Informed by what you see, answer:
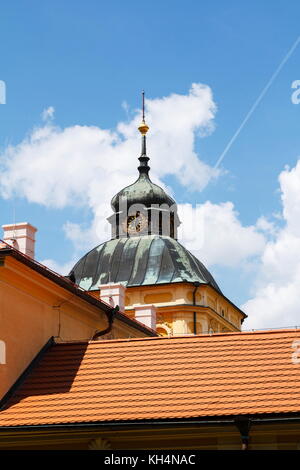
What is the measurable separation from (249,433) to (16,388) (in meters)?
4.69

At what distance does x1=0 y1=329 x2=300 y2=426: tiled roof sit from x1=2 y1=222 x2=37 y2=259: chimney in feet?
7.94

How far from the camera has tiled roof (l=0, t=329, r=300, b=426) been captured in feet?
46.7

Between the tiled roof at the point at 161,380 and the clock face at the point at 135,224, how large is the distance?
25555 millimetres

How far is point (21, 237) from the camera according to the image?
18.8 m

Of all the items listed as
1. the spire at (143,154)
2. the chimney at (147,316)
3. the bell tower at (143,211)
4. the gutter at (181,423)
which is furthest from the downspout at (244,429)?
the spire at (143,154)

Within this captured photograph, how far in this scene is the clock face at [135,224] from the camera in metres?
42.9

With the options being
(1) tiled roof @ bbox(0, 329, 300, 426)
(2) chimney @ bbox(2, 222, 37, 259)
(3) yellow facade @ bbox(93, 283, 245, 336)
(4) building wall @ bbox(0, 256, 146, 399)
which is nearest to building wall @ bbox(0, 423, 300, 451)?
(1) tiled roof @ bbox(0, 329, 300, 426)

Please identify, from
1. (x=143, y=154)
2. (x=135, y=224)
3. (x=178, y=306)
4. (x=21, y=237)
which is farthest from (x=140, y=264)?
(x=21, y=237)

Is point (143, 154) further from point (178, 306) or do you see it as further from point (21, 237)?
point (21, 237)

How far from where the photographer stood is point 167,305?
38.6 m

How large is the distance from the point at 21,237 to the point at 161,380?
516cm

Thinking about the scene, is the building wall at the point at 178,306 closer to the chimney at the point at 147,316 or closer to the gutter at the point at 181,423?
the chimney at the point at 147,316

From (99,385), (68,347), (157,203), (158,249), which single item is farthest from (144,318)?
(157,203)
